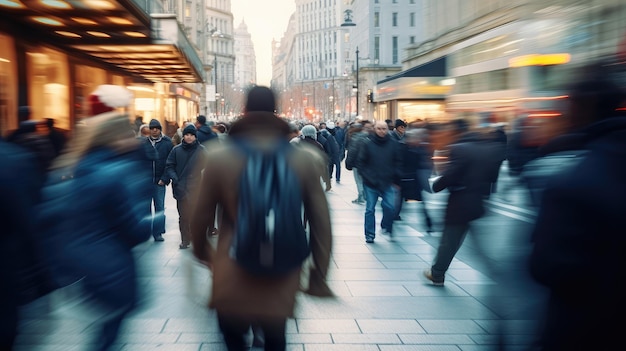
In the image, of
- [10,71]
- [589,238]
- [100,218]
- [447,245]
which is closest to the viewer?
[589,238]

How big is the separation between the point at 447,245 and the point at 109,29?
10.8 m

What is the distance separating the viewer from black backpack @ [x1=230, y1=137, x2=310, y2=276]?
3.13m

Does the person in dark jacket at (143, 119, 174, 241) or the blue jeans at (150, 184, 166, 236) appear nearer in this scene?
the blue jeans at (150, 184, 166, 236)

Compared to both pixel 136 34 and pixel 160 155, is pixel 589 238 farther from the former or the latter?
pixel 136 34

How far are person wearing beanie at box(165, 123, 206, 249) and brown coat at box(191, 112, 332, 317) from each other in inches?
238

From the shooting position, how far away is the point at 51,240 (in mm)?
3611

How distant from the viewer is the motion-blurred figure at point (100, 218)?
3.55m

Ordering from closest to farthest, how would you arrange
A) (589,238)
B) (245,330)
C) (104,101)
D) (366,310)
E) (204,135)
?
(589,238) → (245,330) → (104,101) → (366,310) → (204,135)

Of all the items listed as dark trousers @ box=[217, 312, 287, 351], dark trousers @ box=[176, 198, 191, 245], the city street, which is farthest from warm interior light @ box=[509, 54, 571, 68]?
dark trousers @ box=[217, 312, 287, 351]

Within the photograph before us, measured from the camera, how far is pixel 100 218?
11.8 feet

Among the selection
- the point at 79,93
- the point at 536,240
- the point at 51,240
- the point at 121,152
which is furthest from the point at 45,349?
the point at 79,93

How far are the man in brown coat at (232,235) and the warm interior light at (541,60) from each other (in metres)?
9.64

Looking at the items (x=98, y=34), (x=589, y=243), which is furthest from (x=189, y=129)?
(x=98, y=34)

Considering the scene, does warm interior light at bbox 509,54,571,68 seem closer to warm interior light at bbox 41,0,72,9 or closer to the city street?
the city street
